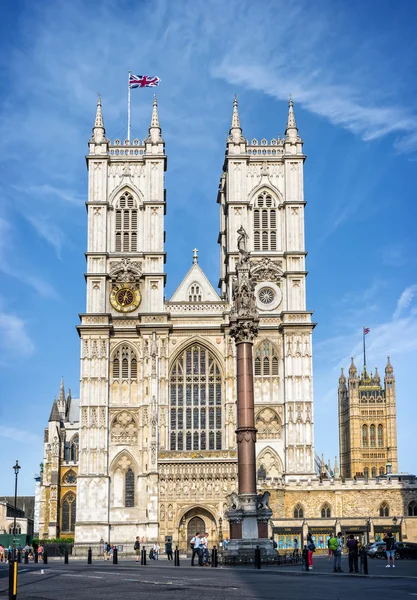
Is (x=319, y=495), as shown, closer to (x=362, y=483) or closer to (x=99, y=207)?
(x=362, y=483)

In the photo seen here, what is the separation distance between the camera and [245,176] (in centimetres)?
7606

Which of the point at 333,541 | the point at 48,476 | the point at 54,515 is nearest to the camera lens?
the point at 333,541

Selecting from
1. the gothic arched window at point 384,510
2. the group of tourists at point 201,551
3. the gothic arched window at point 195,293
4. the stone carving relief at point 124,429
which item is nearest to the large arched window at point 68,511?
the stone carving relief at point 124,429

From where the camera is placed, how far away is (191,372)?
236 feet

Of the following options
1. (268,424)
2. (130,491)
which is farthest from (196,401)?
(130,491)

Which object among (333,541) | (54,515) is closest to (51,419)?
(54,515)

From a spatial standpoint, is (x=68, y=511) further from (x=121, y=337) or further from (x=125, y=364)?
(x=121, y=337)

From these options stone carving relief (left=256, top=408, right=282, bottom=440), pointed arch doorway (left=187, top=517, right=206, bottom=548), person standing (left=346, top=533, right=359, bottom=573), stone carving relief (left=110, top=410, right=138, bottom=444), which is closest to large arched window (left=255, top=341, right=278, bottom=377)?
stone carving relief (left=256, top=408, right=282, bottom=440)

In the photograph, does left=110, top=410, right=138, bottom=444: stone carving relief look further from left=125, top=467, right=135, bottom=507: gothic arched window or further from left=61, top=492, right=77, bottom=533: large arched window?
left=61, top=492, right=77, bottom=533: large arched window

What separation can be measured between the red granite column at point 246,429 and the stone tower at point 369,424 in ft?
401

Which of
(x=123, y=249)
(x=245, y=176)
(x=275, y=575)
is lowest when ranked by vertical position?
(x=275, y=575)

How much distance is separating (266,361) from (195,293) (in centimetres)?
833

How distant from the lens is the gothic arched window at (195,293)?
7481cm

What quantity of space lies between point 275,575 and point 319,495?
123ft
